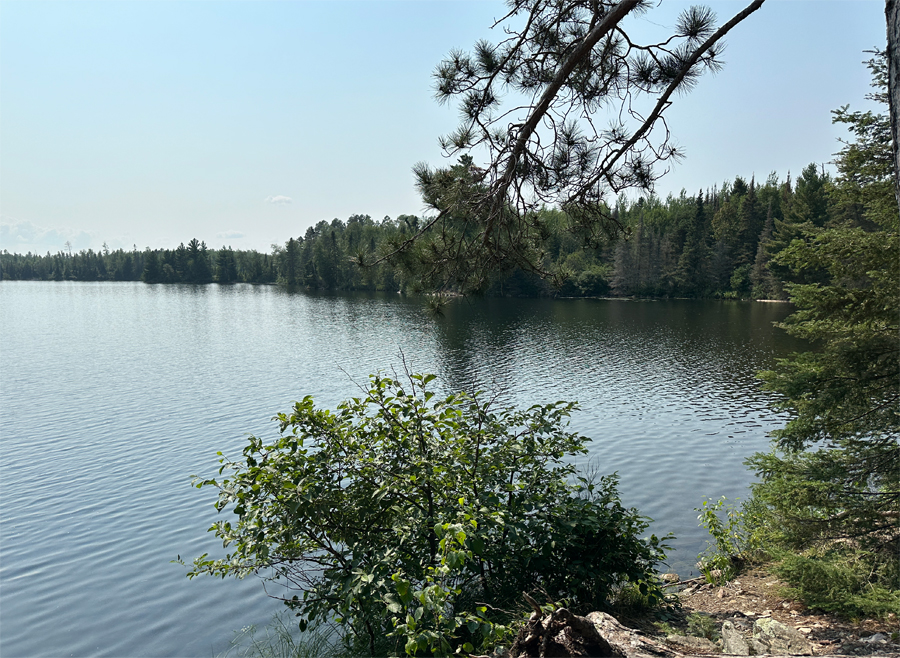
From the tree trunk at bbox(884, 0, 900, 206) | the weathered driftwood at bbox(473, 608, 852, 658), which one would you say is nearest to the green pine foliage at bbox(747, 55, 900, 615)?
the weathered driftwood at bbox(473, 608, 852, 658)

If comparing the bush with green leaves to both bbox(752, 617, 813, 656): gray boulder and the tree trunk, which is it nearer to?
bbox(752, 617, 813, 656): gray boulder

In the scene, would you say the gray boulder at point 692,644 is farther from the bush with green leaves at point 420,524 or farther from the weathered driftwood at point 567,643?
the bush with green leaves at point 420,524

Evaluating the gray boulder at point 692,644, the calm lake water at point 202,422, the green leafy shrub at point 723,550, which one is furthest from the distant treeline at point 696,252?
the gray boulder at point 692,644

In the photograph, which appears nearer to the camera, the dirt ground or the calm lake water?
the dirt ground

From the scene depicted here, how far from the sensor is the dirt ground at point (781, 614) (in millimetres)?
3953

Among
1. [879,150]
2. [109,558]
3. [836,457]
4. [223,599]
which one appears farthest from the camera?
[109,558]

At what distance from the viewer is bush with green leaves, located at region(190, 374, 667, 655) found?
3.69 m

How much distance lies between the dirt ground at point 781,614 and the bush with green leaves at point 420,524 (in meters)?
1.01

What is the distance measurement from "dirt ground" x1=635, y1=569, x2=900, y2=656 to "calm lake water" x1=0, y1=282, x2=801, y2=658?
1577 mm

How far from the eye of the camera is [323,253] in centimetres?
8956

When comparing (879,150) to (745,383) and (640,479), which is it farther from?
(745,383)

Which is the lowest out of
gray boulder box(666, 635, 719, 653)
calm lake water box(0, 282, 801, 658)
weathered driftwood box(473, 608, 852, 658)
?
calm lake water box(0, 282, 801, 658)

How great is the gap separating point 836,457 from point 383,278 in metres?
5.16

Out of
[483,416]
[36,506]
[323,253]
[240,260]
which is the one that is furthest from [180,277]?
[483,416]
